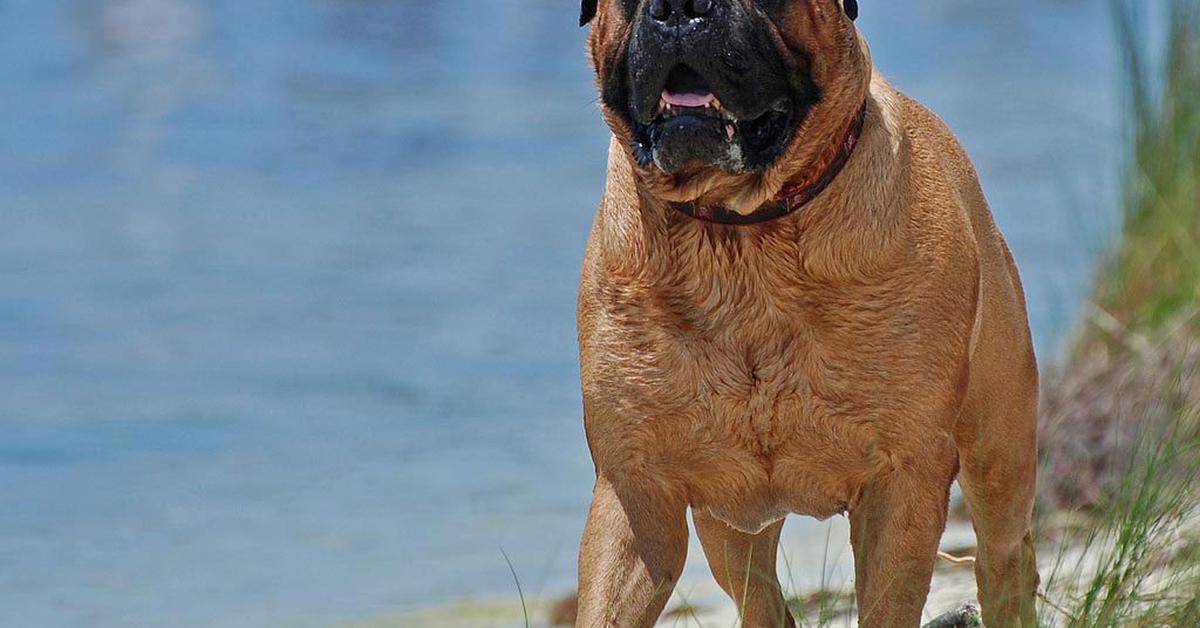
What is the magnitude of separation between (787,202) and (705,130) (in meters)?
0.26

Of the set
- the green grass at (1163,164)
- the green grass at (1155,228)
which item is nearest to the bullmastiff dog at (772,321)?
the green grass at (1155,228)

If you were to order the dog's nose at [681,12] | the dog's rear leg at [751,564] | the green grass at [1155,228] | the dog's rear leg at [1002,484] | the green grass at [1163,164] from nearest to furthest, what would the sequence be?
the dog's nose at [681,12]
the dog's rear leg at [1002,484]
the dog's rear leg at [751,564]
the green grass at [1155,228]
the green grass at [1163,164]

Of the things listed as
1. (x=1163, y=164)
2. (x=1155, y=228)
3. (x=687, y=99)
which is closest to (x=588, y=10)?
(x=687, y=99)

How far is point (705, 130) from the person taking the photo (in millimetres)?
3908

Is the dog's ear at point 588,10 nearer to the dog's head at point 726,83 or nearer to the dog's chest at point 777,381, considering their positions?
the dog's head at point 726,83

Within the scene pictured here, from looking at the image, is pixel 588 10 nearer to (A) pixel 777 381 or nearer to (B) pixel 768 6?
(B) pixel 768 6

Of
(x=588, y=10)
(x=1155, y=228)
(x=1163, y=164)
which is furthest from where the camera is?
(x=1155, y=228)

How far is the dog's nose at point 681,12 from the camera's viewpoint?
12.6 ft

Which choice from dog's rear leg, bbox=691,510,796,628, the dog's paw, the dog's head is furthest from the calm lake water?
the dog's head

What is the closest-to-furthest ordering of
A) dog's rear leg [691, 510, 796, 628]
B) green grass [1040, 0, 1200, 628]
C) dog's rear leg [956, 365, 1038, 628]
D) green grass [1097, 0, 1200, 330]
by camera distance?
1. dog's rear leg [956, 365, 1038, 628]
2. dog's rear leg [691, 510, 796, 628]
3. green grass [1040, 0, 1200, 628]
4. green grass [1097, 0, 1200, 330]

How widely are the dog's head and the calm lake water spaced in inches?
116

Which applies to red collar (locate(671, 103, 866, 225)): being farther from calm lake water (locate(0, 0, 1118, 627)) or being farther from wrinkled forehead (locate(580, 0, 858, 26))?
calm lake water (locate(0, 0, 1118, 627))

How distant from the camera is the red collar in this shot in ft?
13.3

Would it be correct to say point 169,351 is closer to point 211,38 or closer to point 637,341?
point 637,341
